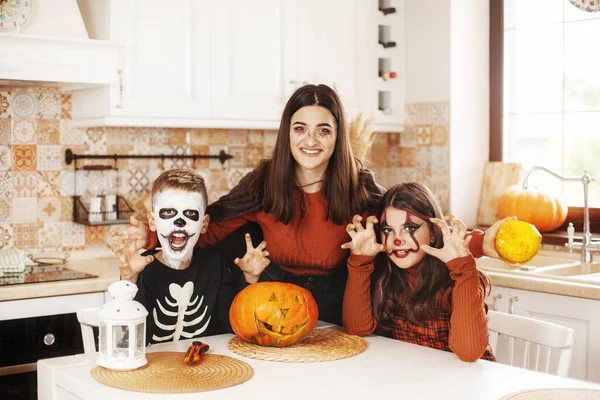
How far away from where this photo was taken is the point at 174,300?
2.24 m

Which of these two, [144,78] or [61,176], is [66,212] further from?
[144,78]

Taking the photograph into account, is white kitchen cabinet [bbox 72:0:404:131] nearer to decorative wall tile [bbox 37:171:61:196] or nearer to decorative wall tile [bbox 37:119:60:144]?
decorative wall tile [bbox 37:119:60:144]

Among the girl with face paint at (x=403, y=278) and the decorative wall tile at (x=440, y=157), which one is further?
the decorative wall tile at (x=440, y=157)

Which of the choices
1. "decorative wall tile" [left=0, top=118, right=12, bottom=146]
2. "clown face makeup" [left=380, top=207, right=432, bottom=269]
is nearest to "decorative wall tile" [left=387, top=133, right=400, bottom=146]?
"decorative wall tile" [left=0, top=118, right=12, bottom=146]

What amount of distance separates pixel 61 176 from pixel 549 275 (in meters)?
1.95

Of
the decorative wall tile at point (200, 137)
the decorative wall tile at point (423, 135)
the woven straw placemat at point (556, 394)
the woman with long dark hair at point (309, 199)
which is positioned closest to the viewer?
the woven straw placemat at point (556, 394)

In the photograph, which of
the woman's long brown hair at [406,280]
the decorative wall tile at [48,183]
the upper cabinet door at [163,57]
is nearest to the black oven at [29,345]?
the decorative wall tile at [48,183]

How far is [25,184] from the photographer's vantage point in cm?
340

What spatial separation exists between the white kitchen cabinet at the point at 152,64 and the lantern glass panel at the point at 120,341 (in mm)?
1458

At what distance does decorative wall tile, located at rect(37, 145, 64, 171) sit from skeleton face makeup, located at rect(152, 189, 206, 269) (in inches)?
52.8

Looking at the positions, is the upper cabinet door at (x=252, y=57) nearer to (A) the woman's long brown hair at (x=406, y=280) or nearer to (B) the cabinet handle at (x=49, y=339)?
(B) the cabinet handle at (x=49, y=339)

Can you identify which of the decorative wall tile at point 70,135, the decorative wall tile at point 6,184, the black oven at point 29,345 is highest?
the decorative wall tile at point 70,135

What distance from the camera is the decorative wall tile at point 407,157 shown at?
410 centimetres

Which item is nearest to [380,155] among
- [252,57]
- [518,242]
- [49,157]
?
[252,57]
